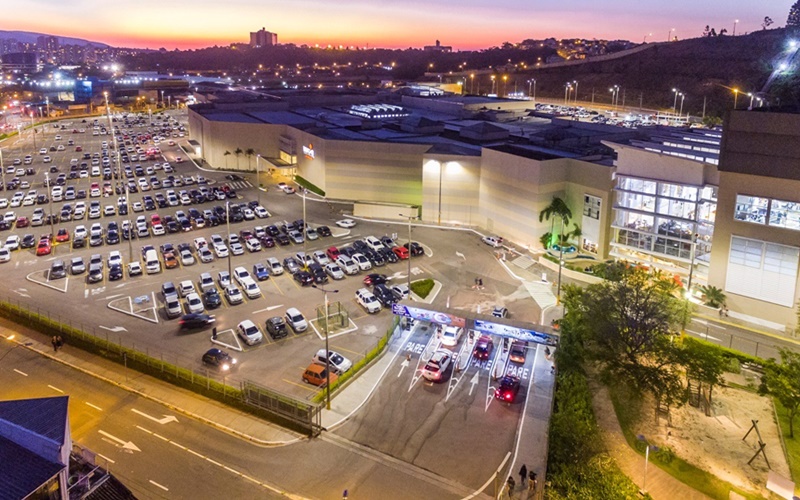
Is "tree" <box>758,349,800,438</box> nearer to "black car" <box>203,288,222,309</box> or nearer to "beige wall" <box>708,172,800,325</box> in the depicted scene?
"beige wall" <box>708,172,800,325</box>

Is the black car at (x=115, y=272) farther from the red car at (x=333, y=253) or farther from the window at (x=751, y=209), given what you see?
the window at (x=751, y=209)

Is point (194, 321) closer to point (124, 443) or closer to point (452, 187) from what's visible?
point (124, 443)

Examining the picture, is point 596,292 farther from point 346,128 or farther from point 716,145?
point 346,128

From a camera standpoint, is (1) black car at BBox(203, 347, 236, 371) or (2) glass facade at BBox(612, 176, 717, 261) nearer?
(1) black car at BBox(203, 347, 236, 371)

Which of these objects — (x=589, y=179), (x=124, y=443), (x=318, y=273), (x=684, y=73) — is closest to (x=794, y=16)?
(x=684, y=73)

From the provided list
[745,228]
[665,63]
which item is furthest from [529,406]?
[665,63]

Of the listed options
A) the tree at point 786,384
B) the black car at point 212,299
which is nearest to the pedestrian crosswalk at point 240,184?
the black car at point 212,299

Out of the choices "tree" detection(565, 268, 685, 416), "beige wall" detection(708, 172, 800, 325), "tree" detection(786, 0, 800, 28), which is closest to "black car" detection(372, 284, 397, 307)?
"tree" detection(565, 268, 685, 416)
